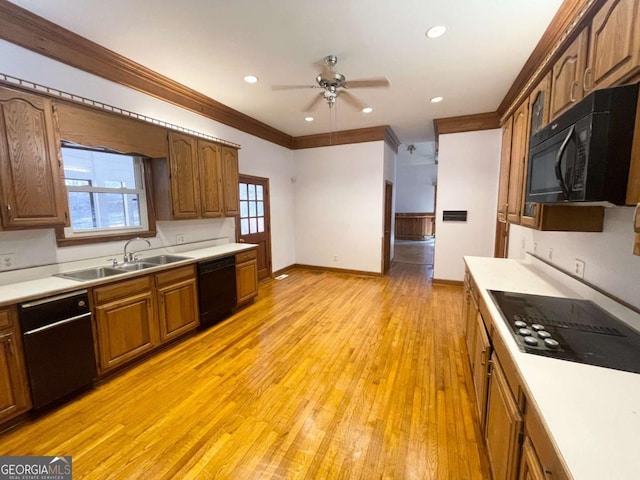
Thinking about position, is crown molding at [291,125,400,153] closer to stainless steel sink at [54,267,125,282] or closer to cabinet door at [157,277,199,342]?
cabinet door at [157,277,199,342]

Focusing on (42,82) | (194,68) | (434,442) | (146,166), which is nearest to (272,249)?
(146,166)

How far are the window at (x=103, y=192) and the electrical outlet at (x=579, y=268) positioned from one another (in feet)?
13.4

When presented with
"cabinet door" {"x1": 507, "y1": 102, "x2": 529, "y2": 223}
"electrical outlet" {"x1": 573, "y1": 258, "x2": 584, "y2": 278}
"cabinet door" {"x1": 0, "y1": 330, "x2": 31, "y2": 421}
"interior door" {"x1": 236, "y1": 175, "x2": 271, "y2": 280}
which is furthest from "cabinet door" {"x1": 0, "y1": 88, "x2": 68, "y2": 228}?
"electrical outlet" {"x1": 573, "y1": 258, "x2": 584, "y2": 278}

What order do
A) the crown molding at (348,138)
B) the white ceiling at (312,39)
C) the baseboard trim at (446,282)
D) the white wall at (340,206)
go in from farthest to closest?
the white wall at (340,206)
the crown molding at (348,138)
the baseboard trim at (446,282)
the white ceiling at (312,39)

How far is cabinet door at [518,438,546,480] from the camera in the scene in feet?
2.88

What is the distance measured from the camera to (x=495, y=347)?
1493 millimetres

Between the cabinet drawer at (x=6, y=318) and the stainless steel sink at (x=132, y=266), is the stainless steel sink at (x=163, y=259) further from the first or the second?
the cabinet drawer at (x=6, y=318)

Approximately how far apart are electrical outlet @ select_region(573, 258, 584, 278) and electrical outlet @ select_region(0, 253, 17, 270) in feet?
13.9

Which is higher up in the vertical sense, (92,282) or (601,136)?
(601,136)

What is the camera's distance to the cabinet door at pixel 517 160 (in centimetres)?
222

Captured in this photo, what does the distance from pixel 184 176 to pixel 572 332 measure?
12.1ft

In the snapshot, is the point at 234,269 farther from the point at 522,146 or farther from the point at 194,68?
the point at 522,146

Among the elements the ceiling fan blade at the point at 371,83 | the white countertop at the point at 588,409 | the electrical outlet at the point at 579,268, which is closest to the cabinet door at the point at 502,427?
the white countertop at the point at 588,409

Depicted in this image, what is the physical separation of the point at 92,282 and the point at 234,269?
1641 mm
